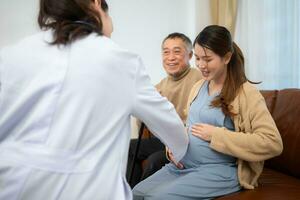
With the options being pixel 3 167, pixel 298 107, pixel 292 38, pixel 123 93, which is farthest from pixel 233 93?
pixel 292 38

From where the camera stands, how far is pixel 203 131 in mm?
1441

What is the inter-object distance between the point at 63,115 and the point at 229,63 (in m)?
0.97

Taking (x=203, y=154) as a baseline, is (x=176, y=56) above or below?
above

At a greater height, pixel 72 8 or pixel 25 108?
pixel 72 8

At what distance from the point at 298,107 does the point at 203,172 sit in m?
0.74

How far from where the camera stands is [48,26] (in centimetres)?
89

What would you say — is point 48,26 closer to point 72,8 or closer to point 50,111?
point 72,8

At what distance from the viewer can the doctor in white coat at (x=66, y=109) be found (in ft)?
2.63

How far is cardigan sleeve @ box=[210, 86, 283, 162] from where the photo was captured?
4.46 feet

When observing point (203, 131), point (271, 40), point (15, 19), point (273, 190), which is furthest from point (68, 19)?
point (15, 19)

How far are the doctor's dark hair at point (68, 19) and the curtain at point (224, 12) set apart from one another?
2.20 m

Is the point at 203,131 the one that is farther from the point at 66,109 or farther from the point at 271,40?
the point at 271,40

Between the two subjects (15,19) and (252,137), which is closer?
(252,137)

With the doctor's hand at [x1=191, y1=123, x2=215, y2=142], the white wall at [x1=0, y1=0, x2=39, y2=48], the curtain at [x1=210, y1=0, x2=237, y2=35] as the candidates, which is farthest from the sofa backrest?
the white wall at [x1=0, y1=0, x2=39, y2=48]
